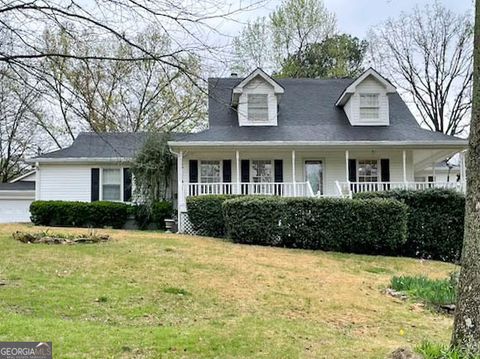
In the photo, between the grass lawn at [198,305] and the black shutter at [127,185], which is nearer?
the grass lawn at [198,305]

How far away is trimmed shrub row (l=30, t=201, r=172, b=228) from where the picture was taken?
17.7 m

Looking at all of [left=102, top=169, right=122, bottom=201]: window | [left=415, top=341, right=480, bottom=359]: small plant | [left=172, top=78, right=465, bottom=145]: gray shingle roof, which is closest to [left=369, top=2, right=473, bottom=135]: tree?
[left=172, top=78, right=465, bottom=145]: gray shingle roof

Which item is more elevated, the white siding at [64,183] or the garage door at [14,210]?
the white siding at [64,183]

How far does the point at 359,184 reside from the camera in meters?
16.7

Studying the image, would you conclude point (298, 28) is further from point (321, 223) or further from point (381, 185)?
point (321, 223)

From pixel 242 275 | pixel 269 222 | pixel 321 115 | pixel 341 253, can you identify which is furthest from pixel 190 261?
pixel 321 115

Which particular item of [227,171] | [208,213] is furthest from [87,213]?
[227,171]

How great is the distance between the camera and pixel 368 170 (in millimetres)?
18109

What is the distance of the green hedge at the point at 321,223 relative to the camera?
13117 millimetres

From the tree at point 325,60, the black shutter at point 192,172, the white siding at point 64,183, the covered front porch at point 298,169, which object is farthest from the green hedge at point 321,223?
the tree at point 325,60

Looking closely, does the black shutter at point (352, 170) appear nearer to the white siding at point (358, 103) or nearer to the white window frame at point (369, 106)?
the white siding at point (358, 103)

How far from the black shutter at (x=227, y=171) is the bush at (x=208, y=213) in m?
2.08

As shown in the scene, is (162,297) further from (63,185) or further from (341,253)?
(63,185)

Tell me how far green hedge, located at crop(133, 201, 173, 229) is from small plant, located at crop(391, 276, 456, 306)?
34.8 feet
